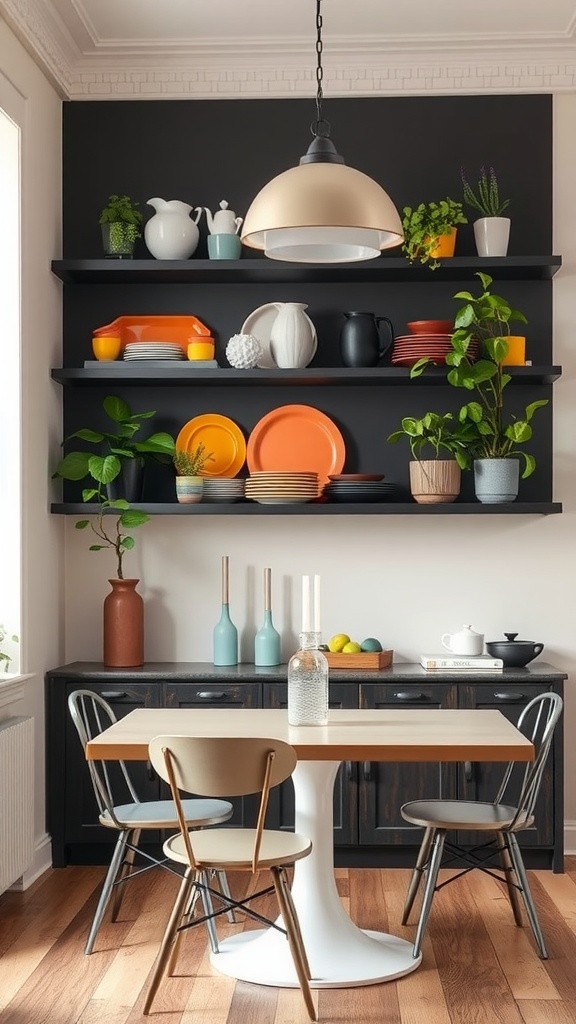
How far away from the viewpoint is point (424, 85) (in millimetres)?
5004

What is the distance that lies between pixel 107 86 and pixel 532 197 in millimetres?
1864

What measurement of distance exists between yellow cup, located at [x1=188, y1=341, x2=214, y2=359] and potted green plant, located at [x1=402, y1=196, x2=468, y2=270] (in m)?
0.89

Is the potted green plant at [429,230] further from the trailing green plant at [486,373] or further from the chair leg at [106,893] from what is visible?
the chair leg at [106,893]

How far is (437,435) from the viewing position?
4773mm

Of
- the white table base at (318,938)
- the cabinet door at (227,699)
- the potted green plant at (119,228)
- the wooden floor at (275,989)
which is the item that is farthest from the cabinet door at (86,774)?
the potted green plant at (119,228)

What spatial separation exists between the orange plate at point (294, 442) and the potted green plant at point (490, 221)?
963 mm

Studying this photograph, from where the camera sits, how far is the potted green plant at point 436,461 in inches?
187

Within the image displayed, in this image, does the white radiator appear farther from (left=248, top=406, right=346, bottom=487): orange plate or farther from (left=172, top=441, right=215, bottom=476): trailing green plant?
(left=248, top=406, right=346, bottom=487): orange plate

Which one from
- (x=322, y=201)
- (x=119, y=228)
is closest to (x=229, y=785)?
(x=322, y=201)

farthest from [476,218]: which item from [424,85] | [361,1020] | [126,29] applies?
[361,1020]

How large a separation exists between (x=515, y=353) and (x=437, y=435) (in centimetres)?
47

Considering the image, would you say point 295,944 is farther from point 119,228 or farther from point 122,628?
point 119,228

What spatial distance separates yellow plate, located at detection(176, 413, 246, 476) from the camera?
506 centimetres

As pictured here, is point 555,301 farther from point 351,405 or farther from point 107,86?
point 107,86
